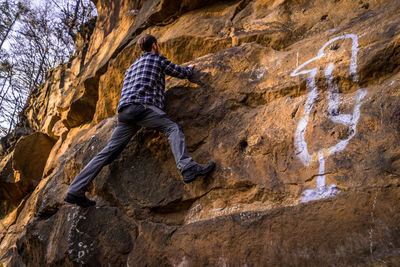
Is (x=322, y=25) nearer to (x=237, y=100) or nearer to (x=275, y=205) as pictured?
(x=237, y=100)

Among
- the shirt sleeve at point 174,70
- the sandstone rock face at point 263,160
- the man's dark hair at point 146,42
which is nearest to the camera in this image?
the sandstone rock face at point 263,160

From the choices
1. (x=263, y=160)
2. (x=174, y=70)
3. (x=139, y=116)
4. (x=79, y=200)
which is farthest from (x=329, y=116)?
(x=79, y=200)

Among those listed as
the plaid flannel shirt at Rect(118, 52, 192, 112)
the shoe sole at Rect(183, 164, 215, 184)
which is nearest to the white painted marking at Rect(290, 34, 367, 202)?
the shoe sole at Rect(183, 164, 215, 184)

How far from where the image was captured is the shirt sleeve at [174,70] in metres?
3.69

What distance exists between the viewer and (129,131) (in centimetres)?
355

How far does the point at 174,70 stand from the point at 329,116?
1923mm

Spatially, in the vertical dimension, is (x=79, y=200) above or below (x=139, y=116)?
below

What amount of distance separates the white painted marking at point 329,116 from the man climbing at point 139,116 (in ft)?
3.28

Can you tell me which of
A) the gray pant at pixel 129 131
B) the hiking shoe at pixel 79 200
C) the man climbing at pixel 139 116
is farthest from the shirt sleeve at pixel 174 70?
the hiking shoe at pixel 79 200

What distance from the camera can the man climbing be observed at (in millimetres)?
3355

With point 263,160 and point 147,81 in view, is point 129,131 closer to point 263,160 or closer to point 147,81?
point 147,81

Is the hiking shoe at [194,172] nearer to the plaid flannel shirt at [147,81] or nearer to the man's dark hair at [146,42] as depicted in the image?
the plaid flannel shirt at [147,81]

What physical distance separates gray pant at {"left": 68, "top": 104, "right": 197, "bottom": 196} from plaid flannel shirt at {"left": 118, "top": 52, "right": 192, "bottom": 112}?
10 cm

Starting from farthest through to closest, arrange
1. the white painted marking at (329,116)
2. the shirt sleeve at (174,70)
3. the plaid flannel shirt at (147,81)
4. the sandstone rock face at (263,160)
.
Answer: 1. the shirt sleeve at (174,70)
2. the plaid flannel shirt at (147,81)
3. the white painted marking at (329,116)
4. the sandstone rock face at (263,160)
